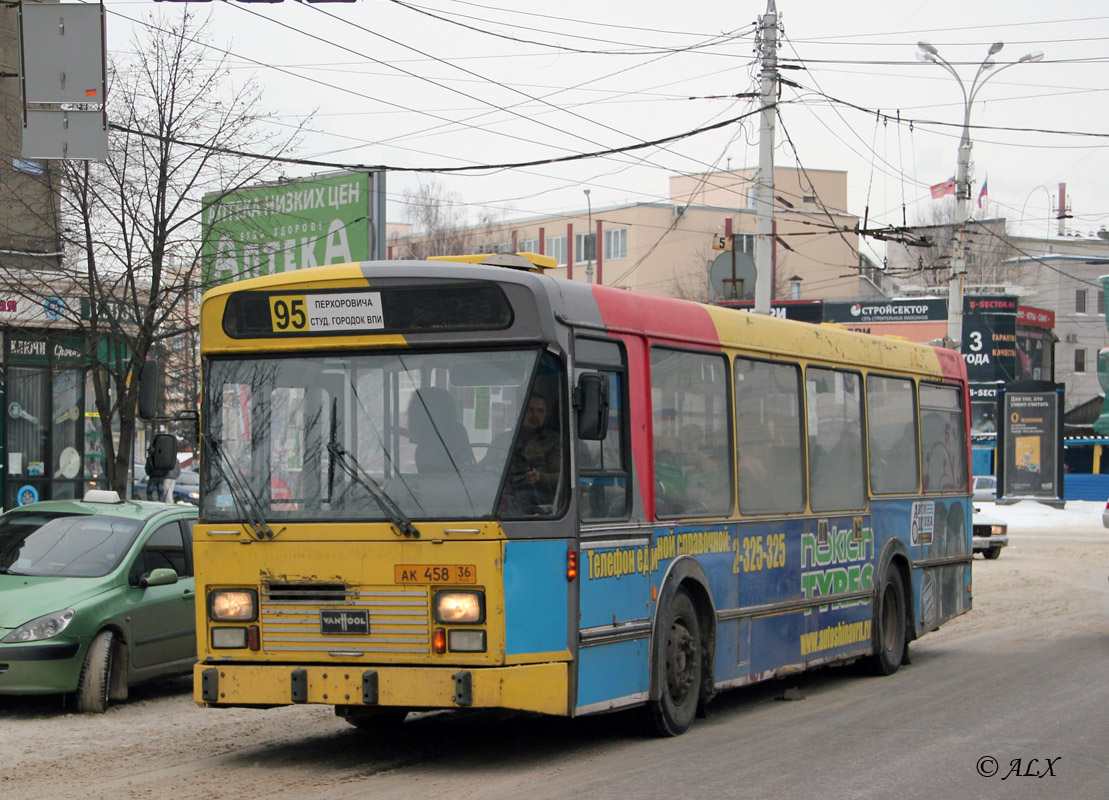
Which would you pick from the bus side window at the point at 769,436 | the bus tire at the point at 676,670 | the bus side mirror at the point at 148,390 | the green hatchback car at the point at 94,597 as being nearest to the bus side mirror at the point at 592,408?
the bus tire at the point at 676,670

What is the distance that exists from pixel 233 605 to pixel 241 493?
66cm

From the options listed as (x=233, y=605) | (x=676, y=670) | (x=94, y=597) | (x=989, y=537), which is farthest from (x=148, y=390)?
(x=989, y=537)

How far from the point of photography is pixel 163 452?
28.8 ft

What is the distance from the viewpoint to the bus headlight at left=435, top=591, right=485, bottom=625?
25.0 feet

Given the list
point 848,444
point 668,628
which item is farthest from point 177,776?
point 848,444

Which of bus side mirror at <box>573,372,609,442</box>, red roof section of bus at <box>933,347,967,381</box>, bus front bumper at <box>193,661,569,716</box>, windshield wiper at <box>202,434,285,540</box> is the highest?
red roof section of bus at <box>933,347,967,381</box>

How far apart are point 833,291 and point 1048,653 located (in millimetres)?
66744

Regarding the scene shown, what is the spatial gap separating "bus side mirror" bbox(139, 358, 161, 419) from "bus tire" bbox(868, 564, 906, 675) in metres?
7.10

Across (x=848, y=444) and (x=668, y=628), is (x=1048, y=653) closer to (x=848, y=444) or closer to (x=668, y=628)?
(x=848, y=444)

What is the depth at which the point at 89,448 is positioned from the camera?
116 ft

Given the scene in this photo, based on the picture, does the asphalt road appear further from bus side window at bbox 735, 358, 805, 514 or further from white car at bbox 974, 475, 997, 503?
white car at bbox 974, 475, 997, 503

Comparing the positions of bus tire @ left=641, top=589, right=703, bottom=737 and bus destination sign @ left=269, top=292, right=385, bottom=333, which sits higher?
bus destination sign @ left=269, top=292, right=385, bottom=333

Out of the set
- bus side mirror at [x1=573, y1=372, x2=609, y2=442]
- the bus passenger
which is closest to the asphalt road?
the bus passenger

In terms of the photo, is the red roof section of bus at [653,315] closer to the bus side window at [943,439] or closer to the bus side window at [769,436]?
the bus side window at [769,436]
